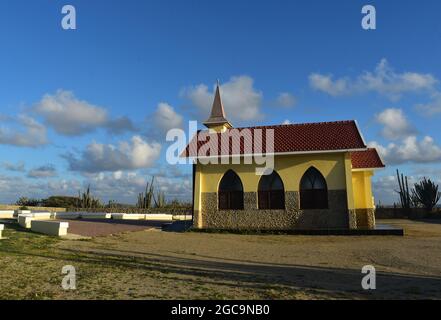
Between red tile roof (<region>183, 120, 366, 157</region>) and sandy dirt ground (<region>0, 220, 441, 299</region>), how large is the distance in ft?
17.1

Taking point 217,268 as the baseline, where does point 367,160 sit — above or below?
above

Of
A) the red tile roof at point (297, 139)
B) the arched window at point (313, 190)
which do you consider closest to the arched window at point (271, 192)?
the arched window at point (313, 190)

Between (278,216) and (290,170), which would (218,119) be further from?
(278,216)

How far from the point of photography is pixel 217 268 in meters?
9.33

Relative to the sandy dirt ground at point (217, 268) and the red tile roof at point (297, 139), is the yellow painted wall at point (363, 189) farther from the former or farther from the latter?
the sandy dirt ground at point (217, 268)

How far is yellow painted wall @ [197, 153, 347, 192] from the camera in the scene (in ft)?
61.6

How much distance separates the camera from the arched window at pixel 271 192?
768 inches

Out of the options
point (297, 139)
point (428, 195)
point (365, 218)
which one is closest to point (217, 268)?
point (297, 139)

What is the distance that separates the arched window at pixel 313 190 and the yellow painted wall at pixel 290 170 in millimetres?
234

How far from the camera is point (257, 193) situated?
19.8m

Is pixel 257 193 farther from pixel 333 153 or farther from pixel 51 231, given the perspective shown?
pixel 51 231

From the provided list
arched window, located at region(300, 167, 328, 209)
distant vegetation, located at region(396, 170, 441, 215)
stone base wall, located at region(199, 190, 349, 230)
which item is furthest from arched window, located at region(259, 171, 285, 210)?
distant vegetation, located at region(396, 170, 441, 215)

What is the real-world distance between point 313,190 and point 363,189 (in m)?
3.29
